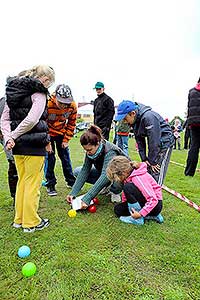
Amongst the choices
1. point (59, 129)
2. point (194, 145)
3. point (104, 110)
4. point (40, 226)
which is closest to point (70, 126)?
point (59, 129)

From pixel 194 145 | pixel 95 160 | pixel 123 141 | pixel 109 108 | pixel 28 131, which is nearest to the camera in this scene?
pixel 28 131

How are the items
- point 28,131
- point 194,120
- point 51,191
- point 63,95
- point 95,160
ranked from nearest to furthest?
point 28,131, point 63,95, point 95,160, point 51,191, point 194,120

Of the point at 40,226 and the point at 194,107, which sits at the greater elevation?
the point at 194,107

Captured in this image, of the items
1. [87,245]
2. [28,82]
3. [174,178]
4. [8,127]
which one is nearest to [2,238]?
[87,245]

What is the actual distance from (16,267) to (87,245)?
73cm

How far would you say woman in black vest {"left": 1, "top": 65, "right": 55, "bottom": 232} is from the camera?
10.7 ft

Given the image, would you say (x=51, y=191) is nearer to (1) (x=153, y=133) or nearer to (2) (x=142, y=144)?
(2) (x=142, y=144)

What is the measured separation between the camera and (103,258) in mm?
2895

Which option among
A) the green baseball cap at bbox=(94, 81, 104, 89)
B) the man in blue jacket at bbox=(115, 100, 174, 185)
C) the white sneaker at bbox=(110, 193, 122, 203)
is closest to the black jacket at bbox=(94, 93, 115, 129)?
the green baseball cap at bbox=(94, 81, 104, 89)

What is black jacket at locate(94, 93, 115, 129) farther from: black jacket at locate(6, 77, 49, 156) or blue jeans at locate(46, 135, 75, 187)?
black jacket at locate(6, 77, 49, 156)

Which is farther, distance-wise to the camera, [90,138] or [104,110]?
[104,110]

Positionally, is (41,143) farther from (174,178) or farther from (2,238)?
(174,178)

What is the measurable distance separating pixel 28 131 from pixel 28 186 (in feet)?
1.92

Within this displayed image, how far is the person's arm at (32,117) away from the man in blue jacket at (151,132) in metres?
1.15
